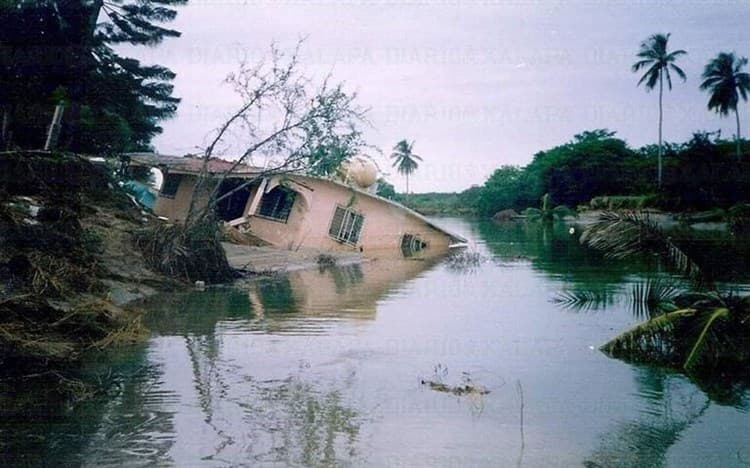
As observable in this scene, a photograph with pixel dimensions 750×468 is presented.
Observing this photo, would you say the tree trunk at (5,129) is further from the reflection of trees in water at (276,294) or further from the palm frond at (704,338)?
the palm frond at (704,338)

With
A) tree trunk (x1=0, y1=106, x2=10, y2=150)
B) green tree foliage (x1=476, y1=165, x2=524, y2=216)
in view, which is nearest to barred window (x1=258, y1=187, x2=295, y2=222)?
tree trunk (x1=0, y1=106, x2=10, y2=150)

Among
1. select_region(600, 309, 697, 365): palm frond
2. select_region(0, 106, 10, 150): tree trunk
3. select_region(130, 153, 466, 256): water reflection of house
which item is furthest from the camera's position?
select_region(130, 153, 466, 256): water reflection of house

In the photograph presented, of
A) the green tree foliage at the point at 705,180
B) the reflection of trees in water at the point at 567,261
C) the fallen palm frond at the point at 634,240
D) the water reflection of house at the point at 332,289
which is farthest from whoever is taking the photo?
the green tree foliage at the point at 705,180

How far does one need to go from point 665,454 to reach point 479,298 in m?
10.0

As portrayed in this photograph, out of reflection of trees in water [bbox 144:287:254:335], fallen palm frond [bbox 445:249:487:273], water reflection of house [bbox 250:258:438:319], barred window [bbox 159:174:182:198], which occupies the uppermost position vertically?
barred window [bbox 159:174:182:198]

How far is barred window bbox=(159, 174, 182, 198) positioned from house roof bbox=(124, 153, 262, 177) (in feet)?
5.32

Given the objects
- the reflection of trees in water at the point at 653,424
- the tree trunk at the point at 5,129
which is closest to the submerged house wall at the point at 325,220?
the tree trunk at the point at 5,129

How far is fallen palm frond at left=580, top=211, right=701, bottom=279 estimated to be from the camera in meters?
9.12

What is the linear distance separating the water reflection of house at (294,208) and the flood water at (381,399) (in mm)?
11770

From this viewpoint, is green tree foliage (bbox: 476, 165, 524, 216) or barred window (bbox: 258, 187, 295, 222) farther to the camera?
green tree foliage (bbox: 476, 165, 524, 216)

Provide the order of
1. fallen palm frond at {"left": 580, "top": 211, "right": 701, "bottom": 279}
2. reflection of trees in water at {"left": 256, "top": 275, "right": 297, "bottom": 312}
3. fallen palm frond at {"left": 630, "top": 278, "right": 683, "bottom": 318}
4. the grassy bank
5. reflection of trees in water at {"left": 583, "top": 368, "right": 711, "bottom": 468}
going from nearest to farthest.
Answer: reflection of trees in water at {"left": 583, "top": 368, "right": 711, "bottom": 468} < the grassy bank < fallen palm frond at {"left": 580, "top": 211, "right": 701, "bottom": 279} < fallen palm frond at {"left": 630, "top": 278, "right": 683, "bottom": 318} < reflection of trees in water at {"left": 256, "top": 275, "right": 297, "bottom": 312}

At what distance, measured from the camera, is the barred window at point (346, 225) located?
2805cm

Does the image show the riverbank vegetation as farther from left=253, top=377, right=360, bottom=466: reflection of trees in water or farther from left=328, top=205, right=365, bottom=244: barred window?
left=328, top=205, right=365, bottom=244: barred window

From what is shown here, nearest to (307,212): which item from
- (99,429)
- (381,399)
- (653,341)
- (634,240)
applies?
(653,341)
